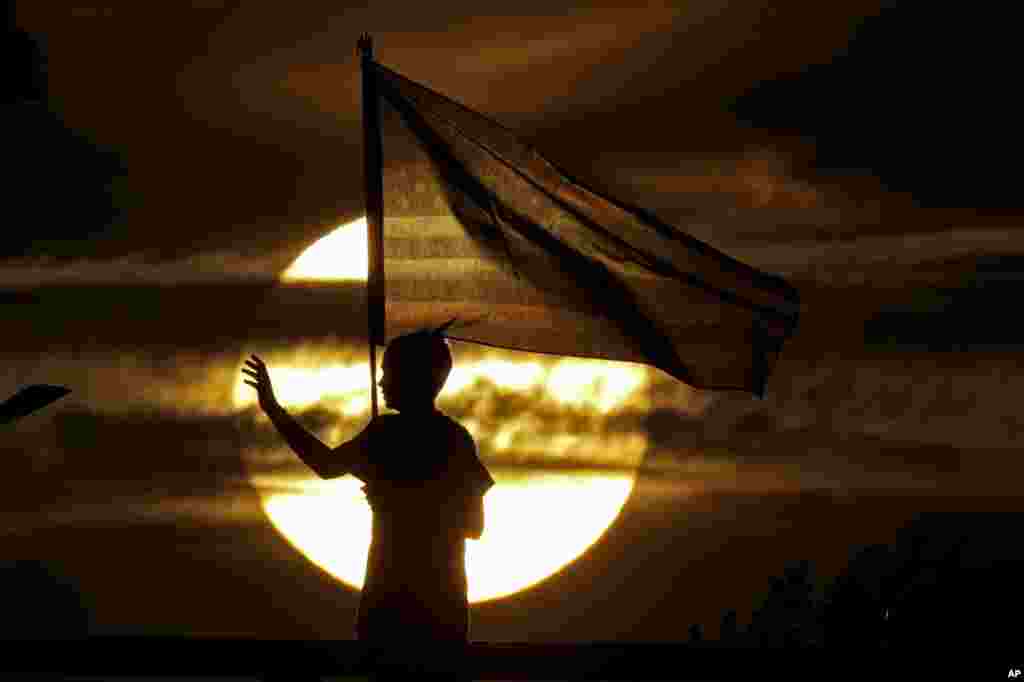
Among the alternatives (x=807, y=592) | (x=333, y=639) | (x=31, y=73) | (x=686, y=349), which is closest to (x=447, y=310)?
(x=686, y=349)

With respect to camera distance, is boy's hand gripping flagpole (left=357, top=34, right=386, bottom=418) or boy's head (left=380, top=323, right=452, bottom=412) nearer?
boy's head (left=380, top=323, right=452, bottom=412)

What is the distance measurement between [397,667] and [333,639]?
98 cm

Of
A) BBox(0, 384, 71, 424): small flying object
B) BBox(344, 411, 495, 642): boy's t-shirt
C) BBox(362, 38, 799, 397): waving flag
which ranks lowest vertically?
BBox(344, 411, 495, 642): boy's t-shirt

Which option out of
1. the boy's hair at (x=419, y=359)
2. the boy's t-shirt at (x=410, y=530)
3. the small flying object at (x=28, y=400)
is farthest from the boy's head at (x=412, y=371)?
the small flying object at (x=28, y=400)

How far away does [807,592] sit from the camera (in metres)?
91.0

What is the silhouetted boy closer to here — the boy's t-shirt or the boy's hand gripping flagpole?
the boy's t-shirt

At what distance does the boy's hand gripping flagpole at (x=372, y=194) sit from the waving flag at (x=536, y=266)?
0.05ft

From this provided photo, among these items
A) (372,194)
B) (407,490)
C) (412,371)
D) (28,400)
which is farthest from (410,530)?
(372,194)

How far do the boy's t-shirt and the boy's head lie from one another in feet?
0.34

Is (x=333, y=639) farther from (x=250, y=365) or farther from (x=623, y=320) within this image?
(x=623, y=320)

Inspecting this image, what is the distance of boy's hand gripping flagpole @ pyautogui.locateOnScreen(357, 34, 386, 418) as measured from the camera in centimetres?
1334

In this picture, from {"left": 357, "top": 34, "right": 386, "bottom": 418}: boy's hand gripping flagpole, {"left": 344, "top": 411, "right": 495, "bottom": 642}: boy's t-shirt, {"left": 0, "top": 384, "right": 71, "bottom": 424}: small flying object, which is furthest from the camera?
{"left": 357, "top": 34, "right": 386, "bottom": 418}: boy's hand gripping flagpole

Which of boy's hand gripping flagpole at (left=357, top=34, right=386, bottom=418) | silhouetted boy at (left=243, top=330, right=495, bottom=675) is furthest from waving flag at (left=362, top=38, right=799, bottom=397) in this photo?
silhouetted boy at (left=243, top=330, right=495, bottom=675)

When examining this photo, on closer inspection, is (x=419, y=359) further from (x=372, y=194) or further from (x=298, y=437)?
(x=372, y=194)
